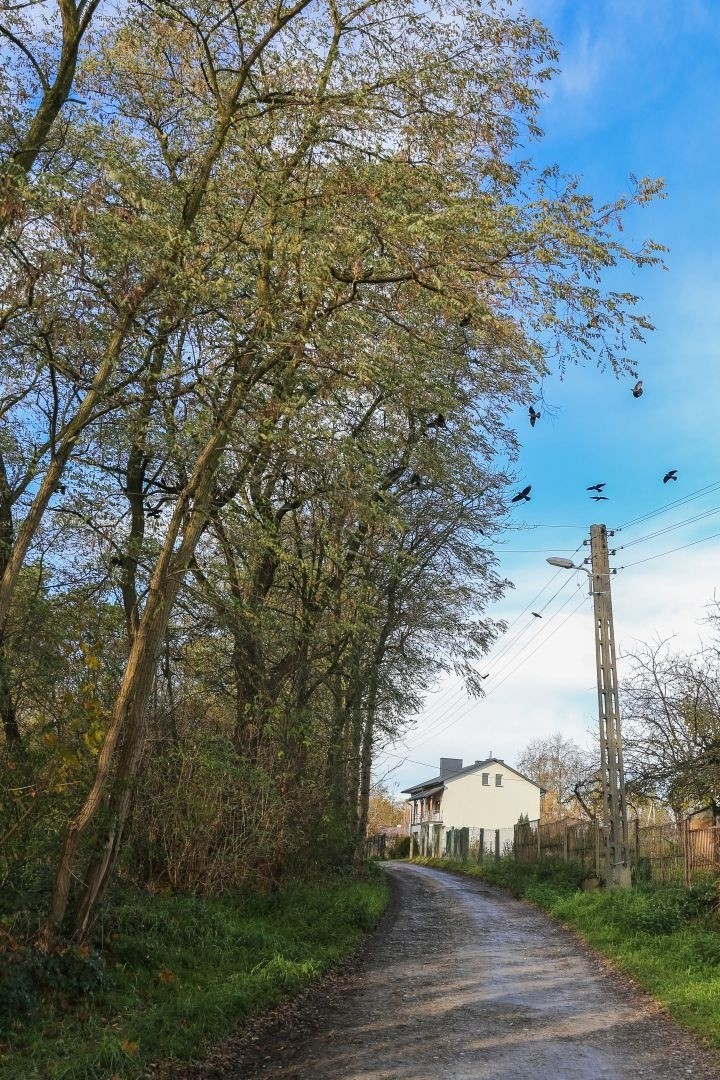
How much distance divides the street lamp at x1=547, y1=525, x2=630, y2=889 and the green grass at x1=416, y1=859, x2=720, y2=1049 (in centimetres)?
82

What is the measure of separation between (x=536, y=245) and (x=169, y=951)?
793 cm

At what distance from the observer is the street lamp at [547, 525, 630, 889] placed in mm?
18516

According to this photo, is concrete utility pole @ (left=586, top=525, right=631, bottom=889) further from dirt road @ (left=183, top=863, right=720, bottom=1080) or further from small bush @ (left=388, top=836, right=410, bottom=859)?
small bush @ (left=388, top=836, right=410, bottom=859)

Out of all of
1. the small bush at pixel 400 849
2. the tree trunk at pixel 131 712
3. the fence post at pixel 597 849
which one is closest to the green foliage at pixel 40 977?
the tree trunk at pixel 131 712

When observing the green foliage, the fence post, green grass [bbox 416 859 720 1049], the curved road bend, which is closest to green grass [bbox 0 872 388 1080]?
the green foliage

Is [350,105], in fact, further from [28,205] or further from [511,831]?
[511,831]

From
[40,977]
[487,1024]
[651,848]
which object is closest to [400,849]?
[651,848]

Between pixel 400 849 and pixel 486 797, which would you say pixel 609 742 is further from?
pixel 486 797

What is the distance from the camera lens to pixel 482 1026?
8.32 m

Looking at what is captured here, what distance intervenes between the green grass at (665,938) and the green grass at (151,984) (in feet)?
12.5

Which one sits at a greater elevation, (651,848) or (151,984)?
(651,848)

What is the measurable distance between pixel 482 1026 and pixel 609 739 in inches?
451

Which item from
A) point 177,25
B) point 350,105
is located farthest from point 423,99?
point 177,25

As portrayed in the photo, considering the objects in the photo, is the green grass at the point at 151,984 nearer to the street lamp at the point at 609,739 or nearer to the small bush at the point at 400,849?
the street lamp at the point at 609,739
